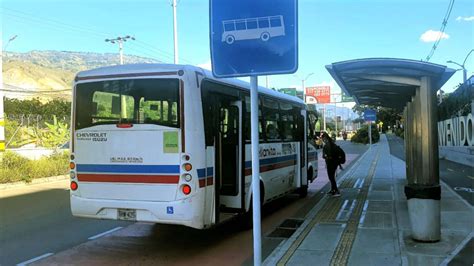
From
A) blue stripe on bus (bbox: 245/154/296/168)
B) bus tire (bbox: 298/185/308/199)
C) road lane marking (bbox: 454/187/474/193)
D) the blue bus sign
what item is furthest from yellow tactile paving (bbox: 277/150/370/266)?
A: road lane marking (bbox: 454/187/474/193)

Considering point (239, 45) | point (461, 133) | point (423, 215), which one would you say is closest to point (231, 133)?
point (423, 215)

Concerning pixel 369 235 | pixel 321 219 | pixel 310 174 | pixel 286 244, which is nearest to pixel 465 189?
pixel 310 174

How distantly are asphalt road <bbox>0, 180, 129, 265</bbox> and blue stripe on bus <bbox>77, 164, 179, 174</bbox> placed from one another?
1.37 meters

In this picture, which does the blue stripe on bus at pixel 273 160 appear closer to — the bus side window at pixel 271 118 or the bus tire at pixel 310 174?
the bus side window at pixel 271 118

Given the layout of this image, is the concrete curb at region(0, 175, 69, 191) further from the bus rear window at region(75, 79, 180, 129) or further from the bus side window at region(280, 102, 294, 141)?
the bus rear window at region(75, 79, 180, 129)

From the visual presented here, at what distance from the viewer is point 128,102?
7184 millimetres

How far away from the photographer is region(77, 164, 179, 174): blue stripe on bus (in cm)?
682

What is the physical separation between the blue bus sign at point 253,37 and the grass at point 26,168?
1396 cm

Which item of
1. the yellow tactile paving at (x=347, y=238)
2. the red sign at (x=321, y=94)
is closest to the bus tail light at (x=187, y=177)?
the yellow tactile paving at (x=347, y=238)

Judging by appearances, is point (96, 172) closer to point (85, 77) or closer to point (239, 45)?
point (85, 77)

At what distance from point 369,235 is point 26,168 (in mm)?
13683

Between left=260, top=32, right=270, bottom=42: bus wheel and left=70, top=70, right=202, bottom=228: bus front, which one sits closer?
left=260, top=32, right=270, bottom=42: bus wheel

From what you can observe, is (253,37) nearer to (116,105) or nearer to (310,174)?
(116,105)

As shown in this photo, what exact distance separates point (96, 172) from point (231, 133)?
2308mm
